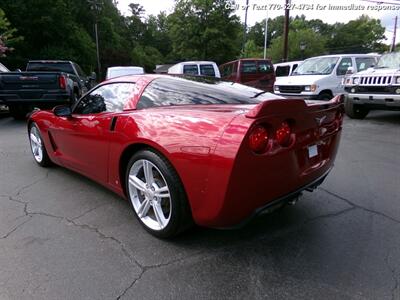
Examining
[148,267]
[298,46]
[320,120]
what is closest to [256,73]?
[320,120]

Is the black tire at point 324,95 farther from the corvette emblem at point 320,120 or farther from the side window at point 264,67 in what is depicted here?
the corvette emblem at point 320,120

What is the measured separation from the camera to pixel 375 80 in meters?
8.57

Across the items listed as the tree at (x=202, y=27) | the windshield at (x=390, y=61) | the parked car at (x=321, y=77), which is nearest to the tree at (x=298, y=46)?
the tree at (x=202, y=27)

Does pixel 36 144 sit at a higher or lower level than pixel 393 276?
higher

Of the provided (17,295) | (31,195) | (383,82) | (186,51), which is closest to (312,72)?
(383,82)

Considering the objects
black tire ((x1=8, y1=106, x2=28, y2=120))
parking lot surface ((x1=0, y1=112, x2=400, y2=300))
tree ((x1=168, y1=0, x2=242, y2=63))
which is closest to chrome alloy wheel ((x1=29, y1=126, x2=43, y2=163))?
parking lot surface ((x1=0, y1=112, x2=400, y2=300))

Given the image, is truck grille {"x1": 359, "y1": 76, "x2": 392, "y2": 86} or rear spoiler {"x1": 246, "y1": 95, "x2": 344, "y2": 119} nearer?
rear spoiler {"x1": 246, "y1": 95, "x2": 344, "y2": 119}

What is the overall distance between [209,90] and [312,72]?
9.05 m

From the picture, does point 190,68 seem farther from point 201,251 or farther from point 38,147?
point 201,251

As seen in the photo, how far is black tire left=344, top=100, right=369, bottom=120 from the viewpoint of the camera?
31.5ft

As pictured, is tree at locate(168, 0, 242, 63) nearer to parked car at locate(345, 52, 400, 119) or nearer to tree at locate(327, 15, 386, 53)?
parked car at locate(345, 52, 400, 119)

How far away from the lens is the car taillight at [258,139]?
232cm

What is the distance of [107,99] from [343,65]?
9.39 m

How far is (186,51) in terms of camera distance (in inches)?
1299
